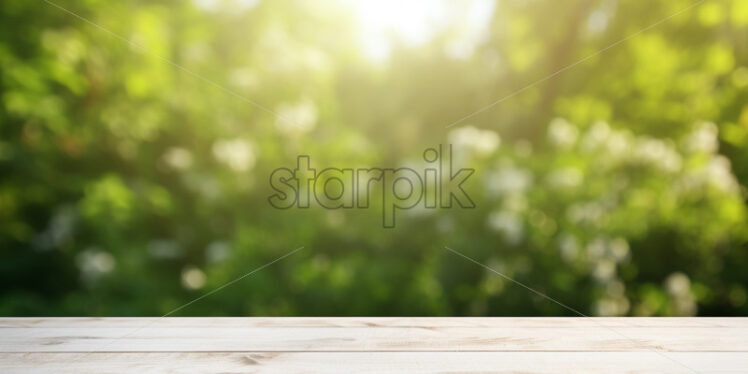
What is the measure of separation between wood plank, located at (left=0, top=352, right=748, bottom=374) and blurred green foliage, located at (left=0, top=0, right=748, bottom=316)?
1.07m

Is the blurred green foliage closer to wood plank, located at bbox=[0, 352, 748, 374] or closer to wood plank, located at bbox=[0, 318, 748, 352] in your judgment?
wood plank, located at bbox=[0, 318, 748, 352]

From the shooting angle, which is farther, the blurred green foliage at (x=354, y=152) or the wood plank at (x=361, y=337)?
the blurred green foliage at (x=354, y=152)

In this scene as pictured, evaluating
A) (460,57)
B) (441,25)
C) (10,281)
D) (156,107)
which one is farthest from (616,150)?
(10,281)

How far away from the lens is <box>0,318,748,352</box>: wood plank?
104cm

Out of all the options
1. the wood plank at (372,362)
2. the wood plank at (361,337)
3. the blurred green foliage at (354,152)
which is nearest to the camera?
the wood plank at (372,362)

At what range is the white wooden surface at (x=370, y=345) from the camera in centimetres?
94

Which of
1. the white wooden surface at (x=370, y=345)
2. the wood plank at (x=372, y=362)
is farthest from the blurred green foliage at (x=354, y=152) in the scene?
the wood plank at (x=372, y=362)

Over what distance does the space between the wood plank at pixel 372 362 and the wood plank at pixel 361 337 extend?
0.03 m

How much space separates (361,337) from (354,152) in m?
1.17

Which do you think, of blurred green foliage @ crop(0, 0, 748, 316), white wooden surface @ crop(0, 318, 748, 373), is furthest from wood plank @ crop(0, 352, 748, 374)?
blurred green foliage @ crop(0, 0, 748, 316)

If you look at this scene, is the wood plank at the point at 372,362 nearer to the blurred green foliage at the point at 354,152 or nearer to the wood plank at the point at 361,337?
the wood plank at the point at 361,337

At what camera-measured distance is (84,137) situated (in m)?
2.19

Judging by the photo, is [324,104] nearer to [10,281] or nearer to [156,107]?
[156,107]

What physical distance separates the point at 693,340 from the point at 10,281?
237cm
